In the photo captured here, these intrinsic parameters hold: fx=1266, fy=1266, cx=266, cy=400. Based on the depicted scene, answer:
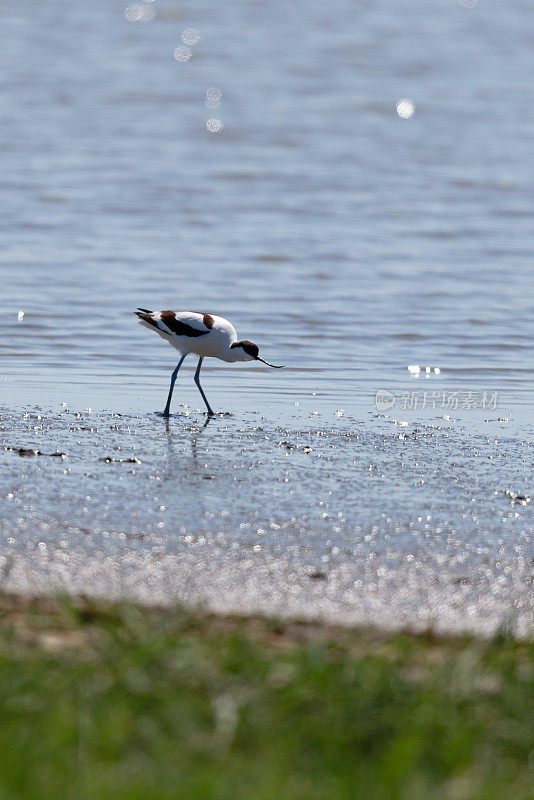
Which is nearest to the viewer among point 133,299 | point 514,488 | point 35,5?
point 514,488

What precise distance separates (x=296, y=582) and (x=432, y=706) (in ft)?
4.16

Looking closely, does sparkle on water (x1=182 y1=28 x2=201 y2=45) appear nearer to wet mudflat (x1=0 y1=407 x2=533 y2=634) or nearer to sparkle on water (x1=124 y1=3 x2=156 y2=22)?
sparkle on water (x1=124 y1=3 x2=156 y2=22)

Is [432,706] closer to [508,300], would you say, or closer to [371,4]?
[508,300]

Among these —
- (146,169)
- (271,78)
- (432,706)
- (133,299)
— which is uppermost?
(271,78)

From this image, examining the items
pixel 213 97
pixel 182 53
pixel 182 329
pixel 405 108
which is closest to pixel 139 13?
pixel 182 53

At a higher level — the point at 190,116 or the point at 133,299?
the point at 190,116

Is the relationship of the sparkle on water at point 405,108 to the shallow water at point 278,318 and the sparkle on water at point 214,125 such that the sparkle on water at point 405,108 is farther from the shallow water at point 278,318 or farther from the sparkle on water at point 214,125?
the sparkle on water at point 214,125

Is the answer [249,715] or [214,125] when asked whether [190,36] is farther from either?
[249,715]

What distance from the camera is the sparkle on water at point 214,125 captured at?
23.2m

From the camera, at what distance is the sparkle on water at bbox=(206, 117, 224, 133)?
23.2m

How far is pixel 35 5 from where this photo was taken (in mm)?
38844

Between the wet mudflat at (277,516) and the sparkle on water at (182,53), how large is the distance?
2611 centimetres

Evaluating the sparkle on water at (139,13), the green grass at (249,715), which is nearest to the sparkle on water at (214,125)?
the sparkle on water at (139,13)

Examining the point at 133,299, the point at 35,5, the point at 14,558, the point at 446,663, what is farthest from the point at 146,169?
the point at 35,5
